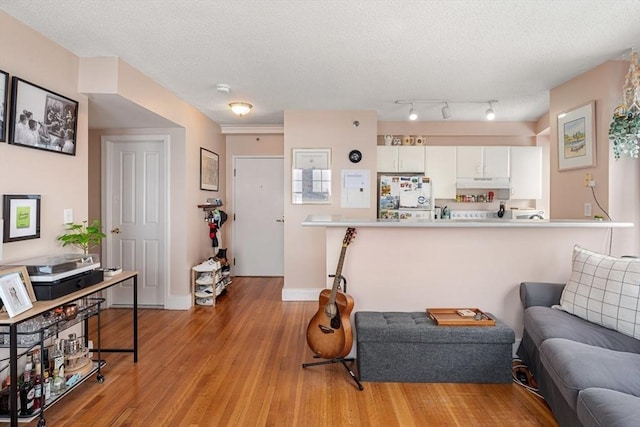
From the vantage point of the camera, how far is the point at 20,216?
2146 millimetres

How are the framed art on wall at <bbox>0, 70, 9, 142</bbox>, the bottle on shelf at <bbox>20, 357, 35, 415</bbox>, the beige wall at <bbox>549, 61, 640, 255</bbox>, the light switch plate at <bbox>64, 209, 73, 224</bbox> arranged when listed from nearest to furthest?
1. the bottle on shelf at <bbox>20, 357, 35, 415</bbox>
2. the framed art on wall at <bbox>0, 70, 9, 142</bbox>
3. the light switch plate at <bbox>64, 209, 73, 224</bbox>
4. the beige wall at <bbox>549, 61, 640, 255</bbox>

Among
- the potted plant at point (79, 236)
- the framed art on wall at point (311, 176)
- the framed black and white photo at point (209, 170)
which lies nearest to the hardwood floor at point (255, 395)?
the potted plant at point (79, 236)

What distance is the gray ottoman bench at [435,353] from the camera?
7.50 ft

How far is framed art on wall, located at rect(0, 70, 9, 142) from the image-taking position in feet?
6.52

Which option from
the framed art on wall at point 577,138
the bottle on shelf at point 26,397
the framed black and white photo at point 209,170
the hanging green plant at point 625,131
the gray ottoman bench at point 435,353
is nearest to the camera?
the bottle on shelf at point 26,397

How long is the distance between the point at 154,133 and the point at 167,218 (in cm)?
102

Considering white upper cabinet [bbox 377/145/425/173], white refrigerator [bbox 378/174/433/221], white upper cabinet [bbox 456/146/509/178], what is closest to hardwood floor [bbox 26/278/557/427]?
white refrigerator [bbox 378/174/433/221]

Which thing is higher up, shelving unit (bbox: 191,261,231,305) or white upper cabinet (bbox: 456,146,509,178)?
white upper cabinet (bbox: 456,146,509,178)

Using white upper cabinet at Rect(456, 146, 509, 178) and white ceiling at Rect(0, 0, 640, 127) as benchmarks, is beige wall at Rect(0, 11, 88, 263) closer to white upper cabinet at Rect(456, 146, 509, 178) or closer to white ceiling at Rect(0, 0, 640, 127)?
white ceiling at Rect(0, 0, 640, 127)

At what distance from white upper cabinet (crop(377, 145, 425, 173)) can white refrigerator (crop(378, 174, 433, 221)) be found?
0.16 metres

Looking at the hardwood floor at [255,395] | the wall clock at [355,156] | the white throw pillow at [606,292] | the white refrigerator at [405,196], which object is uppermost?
the wall clock at [355,156]

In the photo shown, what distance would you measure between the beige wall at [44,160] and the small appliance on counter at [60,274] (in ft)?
0.90

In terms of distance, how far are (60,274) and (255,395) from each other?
1413 mm

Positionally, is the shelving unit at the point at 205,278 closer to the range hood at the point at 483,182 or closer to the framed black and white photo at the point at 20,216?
the framed black and white photo at the point at 20,216
